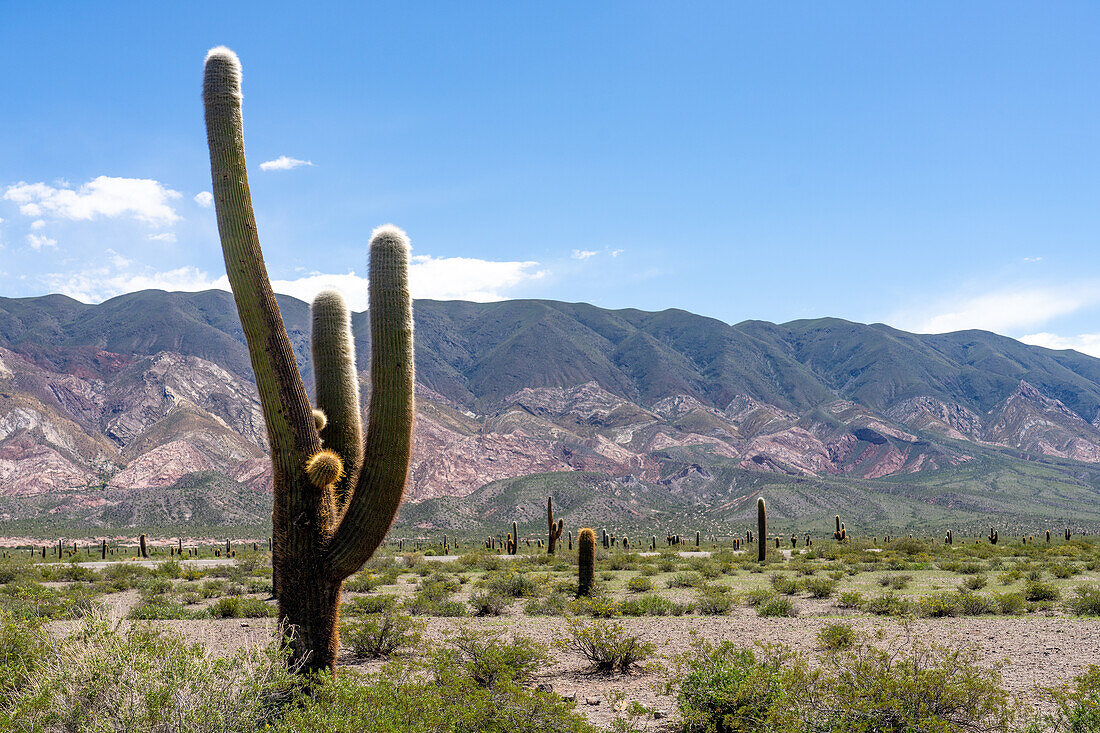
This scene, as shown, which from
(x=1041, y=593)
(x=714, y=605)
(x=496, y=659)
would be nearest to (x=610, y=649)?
(x=496, y=659)

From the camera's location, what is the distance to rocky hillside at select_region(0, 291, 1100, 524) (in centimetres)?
9194

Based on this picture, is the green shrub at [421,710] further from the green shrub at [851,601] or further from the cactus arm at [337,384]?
the green shrub at [851,601]

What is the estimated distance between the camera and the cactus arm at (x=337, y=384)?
845cm

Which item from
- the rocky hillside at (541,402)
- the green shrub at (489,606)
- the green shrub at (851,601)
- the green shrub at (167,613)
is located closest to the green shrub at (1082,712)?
the green shrub at (851,601)

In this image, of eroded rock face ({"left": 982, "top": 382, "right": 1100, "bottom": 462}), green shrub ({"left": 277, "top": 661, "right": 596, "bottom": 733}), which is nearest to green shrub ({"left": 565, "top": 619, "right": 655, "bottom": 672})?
green shrub ({"left": 277, "top": 661, "right": 596, "bottom": 733})

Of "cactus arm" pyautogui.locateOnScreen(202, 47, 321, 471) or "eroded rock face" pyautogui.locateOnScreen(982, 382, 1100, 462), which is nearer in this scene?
"cactus arm" pyautogui.locateOnScreen(202, 47, 321, 471)

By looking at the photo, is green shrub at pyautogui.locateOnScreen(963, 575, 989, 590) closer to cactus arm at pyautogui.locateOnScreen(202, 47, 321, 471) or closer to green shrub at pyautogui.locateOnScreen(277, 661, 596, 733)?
green shrub at pyautogui.locateOnScreen(277, 661, 596, 733)

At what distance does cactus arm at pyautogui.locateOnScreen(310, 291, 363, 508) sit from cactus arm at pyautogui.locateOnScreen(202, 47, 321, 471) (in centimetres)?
86

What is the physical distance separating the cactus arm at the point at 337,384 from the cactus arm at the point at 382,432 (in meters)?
0.64

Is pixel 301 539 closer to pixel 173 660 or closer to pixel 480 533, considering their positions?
pixel 173 660

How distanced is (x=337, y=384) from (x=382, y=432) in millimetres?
1724

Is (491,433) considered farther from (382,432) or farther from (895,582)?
(382,432)

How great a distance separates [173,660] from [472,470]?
307 feet

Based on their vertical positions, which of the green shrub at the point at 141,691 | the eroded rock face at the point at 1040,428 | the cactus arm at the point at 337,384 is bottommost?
the eroded rock face at the point at 1040,428
